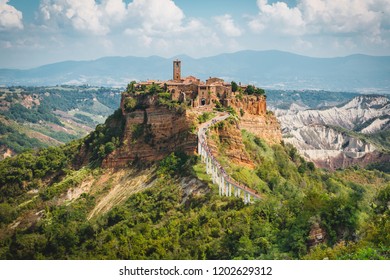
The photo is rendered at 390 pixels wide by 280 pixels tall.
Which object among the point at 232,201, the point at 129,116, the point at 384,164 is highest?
the point at 129,116

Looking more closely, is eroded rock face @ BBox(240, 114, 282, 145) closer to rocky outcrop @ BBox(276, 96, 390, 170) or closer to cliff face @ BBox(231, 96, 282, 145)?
cliff face @ BBox(231, 96, 282, 145)

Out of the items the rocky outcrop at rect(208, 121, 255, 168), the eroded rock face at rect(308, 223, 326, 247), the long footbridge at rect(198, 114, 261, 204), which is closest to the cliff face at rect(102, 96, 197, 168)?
the rocky outcrop at rect(208, 121, 255, 168)

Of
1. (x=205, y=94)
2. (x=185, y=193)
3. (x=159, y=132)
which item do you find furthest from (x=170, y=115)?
(x=185, y=193)

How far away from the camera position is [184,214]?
107ft

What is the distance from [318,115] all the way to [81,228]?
12769cm

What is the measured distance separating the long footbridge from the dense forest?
0.55 meters

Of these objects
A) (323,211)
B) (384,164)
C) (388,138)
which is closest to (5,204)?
(323,211)

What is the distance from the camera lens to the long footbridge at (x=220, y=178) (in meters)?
31.1

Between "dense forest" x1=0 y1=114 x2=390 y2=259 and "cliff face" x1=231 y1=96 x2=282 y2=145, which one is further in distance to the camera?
"cliff face" x1=231 y1=96 x2=282 y2=145

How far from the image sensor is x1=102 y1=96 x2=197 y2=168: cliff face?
4167cm

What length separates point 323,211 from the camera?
81.7 ft

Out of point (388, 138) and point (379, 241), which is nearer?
point (379, 241)

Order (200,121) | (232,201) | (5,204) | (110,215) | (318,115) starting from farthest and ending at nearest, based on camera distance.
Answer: (318,115) < (5,204) < (200,121) < (110,215) < (232,201)

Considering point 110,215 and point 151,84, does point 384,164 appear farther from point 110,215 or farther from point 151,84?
point 110,215
